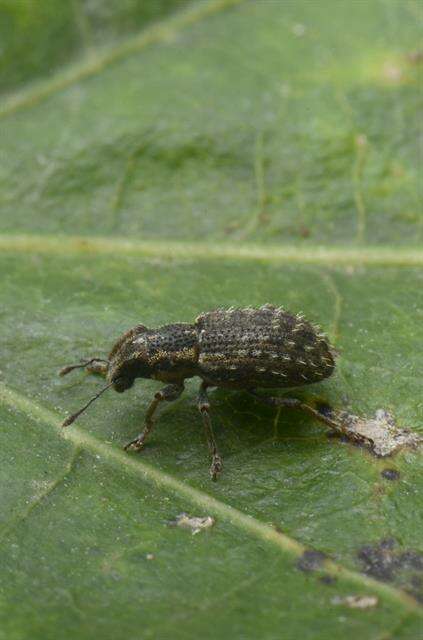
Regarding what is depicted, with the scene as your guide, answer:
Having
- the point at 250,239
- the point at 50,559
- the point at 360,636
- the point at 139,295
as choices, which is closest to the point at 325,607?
the point at 360,636

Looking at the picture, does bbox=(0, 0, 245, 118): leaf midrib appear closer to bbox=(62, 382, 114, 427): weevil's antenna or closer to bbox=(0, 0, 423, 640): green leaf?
bbox=(0, 0, 423, 640): green leaf

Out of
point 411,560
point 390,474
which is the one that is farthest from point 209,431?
point 411,560

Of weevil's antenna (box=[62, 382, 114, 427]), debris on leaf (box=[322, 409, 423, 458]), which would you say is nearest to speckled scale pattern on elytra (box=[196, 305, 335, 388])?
debris on leaf (box=[322, 409, 423, 458])

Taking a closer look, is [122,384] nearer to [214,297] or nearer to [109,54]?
[214,297]

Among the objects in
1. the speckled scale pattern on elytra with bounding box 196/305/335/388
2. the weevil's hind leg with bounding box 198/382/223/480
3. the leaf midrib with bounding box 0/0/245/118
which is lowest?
the weevil's hind leg with bounding box 198/382/223/480

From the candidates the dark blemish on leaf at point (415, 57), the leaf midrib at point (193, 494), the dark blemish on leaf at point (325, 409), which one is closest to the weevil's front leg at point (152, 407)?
the leaf midrib at point (193, 494)

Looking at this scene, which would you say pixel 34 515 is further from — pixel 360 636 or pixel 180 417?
pixel 360 636
